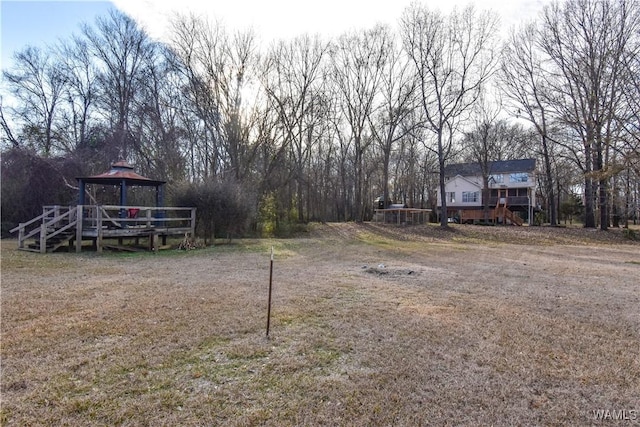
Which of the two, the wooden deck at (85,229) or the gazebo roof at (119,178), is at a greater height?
the gazebo roof at (119,178)

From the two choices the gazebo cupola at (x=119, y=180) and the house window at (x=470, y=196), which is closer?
the gazebo cupola at (x=119, y=180)

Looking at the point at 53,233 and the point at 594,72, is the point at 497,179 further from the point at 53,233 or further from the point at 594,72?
the point at 53,233

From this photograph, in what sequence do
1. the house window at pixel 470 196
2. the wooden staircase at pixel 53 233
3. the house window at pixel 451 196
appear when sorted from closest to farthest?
the wooden staircase at pixel 53 233 < the house window at pixel 470 196 < the house window at pixel 451 196

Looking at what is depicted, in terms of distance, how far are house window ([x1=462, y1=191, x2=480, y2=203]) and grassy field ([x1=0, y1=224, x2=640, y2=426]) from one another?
31.9 meters

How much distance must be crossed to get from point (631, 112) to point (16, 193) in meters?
29.1

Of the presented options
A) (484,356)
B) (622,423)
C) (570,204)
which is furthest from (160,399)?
(570,204)

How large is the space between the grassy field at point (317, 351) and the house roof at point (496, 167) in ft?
103

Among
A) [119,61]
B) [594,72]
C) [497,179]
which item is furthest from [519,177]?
[119,61]

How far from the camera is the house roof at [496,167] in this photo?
35.3 meters

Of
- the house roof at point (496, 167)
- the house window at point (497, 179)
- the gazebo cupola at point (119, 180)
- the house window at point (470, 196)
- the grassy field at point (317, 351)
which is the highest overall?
the house roof at point (496, 167)

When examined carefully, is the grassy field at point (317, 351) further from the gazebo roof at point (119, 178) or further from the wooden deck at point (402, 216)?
the wooden deck at point (402, 216)

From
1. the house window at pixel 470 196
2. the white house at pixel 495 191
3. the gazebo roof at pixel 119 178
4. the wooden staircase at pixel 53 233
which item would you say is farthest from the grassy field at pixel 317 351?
the house window at pixel 470 196

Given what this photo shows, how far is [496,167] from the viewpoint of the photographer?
37.0 metres

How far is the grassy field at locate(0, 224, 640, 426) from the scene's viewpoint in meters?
2.58
